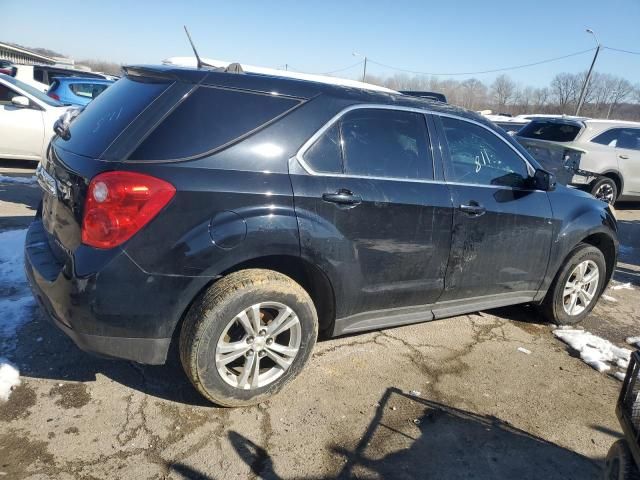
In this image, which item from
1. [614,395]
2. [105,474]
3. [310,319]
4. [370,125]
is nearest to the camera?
[105,474]

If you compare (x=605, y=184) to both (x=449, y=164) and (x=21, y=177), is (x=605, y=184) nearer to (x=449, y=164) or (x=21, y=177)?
(x=449, y=164)

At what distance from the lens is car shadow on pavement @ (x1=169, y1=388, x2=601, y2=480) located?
245cm

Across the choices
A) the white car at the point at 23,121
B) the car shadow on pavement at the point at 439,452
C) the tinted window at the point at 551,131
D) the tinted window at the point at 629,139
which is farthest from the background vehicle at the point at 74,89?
the car shadow on pavement at the point at 439,452

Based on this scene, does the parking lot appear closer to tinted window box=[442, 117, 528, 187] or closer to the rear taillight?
the rear taillight

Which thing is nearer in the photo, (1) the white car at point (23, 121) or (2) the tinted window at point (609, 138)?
(1) the white car at point (23, 121)

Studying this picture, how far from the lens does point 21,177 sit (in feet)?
26.5

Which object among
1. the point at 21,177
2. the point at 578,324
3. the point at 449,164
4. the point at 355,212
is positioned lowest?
the point at 21,177

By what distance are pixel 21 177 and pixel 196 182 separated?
708cm

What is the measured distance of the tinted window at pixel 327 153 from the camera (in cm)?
280

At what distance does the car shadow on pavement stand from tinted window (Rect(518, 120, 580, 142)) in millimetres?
8002

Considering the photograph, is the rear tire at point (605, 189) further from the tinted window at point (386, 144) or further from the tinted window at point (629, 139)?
the tinted window at point (386, 144)

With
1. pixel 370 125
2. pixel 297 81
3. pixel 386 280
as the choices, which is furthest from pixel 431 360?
pixel 297 81

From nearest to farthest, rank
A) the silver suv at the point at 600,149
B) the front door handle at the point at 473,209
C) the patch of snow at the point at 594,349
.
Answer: the front door handle at the point at 473,209
the patch of snow at the point at 594,349
the silver suv at the point at 600,149

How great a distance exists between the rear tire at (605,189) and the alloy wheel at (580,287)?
5937 mm
